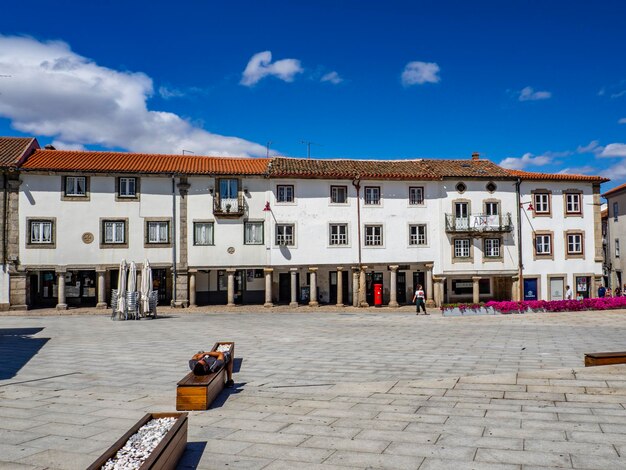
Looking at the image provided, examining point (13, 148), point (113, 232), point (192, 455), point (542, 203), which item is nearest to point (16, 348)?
point (192, 455)

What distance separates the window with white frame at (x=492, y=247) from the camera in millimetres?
34594

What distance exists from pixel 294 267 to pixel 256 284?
391 centimetres

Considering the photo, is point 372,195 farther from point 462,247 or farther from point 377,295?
point 462,247

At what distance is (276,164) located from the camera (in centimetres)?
3394

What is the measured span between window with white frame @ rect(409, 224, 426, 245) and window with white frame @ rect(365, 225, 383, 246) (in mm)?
2092

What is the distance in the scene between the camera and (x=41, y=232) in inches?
1162

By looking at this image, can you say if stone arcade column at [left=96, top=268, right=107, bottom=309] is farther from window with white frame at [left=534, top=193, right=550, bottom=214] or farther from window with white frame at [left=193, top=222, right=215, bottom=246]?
window with white frame at [left=534, top=193, right=550, bottom=214]

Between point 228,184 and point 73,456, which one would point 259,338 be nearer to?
point 73,456

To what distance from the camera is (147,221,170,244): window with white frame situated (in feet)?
102

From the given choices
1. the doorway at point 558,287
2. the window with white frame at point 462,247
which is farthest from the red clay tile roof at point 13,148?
the doorway at point 558,287

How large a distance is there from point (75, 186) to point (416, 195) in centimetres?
2131

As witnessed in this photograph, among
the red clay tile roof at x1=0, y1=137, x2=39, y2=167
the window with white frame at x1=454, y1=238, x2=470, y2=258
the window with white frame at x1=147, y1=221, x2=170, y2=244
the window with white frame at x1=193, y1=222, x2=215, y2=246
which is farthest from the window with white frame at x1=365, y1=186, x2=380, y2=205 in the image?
the red clay tile roof at x1=0, y1=137, x2=39, y2=167

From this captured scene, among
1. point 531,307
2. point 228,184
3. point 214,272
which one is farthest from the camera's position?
point 214,272

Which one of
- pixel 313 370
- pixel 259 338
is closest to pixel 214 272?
pixel 259 338
